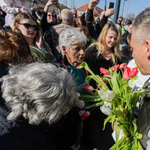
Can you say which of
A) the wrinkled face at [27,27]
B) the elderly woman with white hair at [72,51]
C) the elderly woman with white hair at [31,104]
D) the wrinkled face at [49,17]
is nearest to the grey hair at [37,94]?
the elderly woman with white hair at [31,104]

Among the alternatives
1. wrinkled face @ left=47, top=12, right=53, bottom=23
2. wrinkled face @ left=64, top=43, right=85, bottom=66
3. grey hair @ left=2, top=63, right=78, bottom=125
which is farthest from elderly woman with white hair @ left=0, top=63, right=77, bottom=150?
wrinkled face @ left=47, top=12, right=53, bottom=23

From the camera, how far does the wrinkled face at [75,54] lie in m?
1.77

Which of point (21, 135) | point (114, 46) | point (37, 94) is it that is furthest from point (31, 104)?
point (114, 46)

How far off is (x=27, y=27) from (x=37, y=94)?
160cm

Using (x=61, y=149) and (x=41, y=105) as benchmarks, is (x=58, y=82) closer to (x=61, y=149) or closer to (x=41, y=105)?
(x=41, y=105)

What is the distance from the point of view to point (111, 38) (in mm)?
2502

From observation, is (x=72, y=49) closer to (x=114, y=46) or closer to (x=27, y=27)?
(x=27, y=27)

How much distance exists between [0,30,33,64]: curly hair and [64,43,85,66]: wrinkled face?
0.58m

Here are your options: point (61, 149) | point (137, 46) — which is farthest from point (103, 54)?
point (61, 149)

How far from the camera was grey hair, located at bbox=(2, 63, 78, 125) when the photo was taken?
2.74ft

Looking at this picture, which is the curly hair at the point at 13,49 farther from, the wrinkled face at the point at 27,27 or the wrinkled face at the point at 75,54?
the wrinkled face at the point at 27,27

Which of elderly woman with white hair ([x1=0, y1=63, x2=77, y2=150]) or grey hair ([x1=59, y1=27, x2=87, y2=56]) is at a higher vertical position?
grey hair ([x1=59, y1=27, x2=87, y2=56])

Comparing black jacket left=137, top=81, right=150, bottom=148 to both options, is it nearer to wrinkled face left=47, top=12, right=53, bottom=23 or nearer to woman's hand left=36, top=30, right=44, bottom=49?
woman's hand left=36, top=30, right=44, bottom=49

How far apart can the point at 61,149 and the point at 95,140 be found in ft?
3.91
